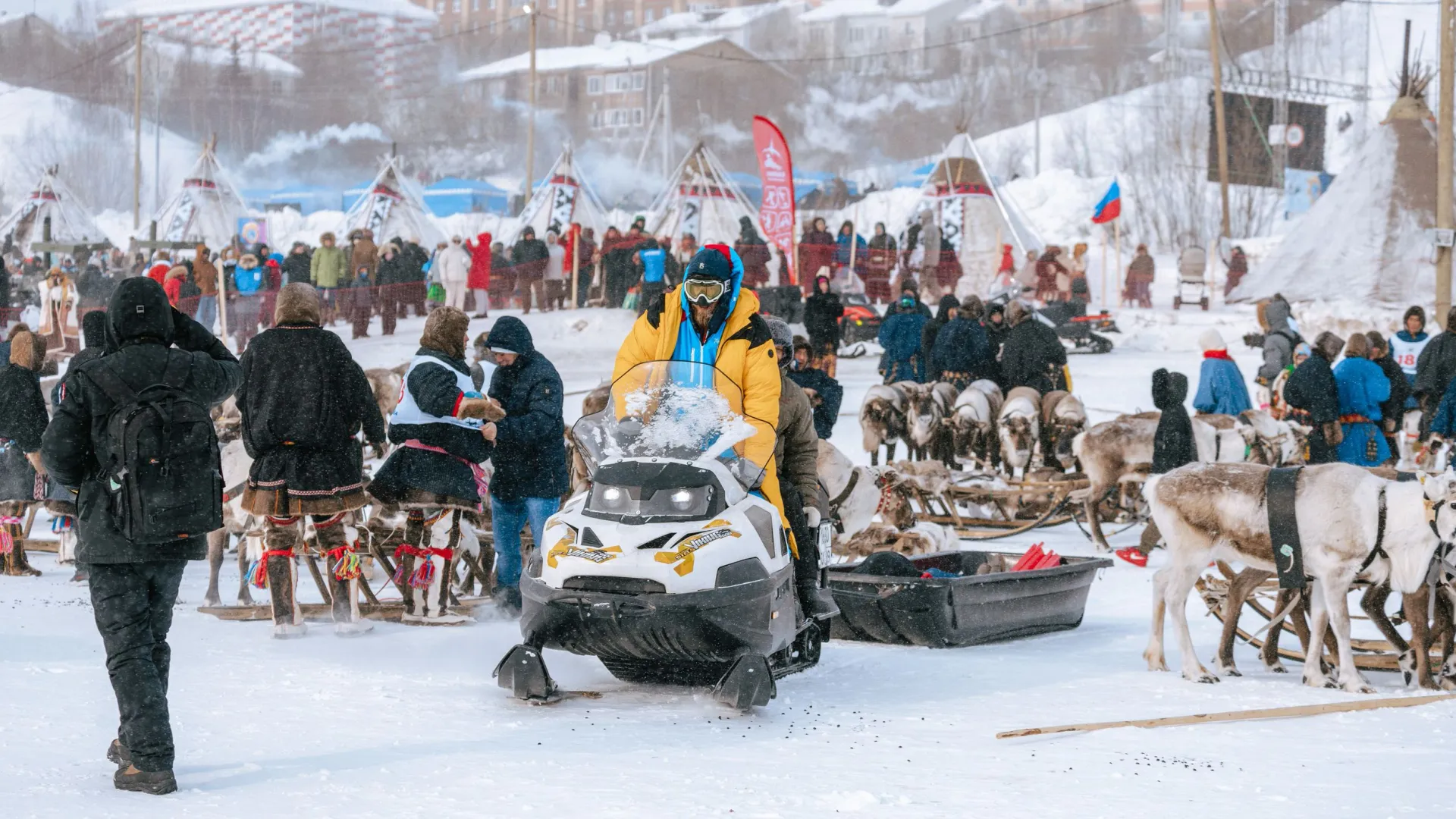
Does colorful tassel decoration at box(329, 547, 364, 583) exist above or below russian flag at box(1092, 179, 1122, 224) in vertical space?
below

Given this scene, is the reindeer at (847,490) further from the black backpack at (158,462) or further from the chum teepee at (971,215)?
the chum teepee at (971,215)

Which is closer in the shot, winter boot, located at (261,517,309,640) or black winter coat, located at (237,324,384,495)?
black winter coat, located at (237,324,384,495)

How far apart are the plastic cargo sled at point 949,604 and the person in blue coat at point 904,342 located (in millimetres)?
7853

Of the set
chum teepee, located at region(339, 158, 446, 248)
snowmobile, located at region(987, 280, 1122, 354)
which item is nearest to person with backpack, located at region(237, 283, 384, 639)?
snowmobile, located at region(987, 280, 1122, 354)

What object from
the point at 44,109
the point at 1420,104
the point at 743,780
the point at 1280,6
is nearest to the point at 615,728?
the point at 743,780

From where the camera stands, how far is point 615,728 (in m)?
5.25

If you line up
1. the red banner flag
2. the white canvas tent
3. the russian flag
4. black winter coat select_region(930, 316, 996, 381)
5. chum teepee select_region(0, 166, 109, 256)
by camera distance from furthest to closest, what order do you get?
chum teepee select_region(0, 166, 109, 256), the russian flag, the white canvas tent, the red banner flag, black winter coat select_region(930, 316, 996, 381)

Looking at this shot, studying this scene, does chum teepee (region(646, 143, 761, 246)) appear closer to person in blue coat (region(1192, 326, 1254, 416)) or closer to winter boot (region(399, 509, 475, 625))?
person in blue coat (region(1192, 326, 1254, 416))

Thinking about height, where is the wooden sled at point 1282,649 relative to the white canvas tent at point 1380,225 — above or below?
below

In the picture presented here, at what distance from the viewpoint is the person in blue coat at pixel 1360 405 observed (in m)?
11.3

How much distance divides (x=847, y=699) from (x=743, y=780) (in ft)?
4.34

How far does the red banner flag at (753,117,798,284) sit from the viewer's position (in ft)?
70.2

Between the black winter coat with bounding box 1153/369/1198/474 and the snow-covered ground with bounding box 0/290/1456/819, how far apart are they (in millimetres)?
2936

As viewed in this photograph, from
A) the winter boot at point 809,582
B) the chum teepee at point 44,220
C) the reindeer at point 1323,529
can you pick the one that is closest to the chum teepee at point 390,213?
the chum teepee at point 44,220
